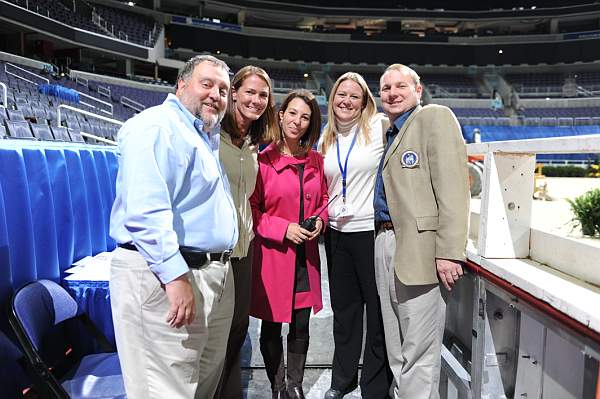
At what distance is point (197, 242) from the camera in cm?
128

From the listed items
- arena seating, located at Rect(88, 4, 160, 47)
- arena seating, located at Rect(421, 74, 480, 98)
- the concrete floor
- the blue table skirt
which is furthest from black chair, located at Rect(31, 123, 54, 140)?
arena seating, located at Rect(421, 74, 480, 98)

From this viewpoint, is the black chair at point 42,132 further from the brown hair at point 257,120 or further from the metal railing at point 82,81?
the metal railing at point 82,81

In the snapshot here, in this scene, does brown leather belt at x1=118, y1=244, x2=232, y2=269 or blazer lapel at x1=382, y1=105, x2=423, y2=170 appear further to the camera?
blazer lapel at x1=382, y1=105, x2=423, y2=170

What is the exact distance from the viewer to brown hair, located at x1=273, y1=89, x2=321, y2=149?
1973 millimetres

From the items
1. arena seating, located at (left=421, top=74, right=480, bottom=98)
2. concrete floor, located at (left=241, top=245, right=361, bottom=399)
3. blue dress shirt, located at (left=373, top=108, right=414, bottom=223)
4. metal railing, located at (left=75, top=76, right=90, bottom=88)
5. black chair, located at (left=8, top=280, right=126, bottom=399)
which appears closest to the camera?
black chair, located at (left=8, top=280, right=126, bottom=399)

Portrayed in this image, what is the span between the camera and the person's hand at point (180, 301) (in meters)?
1.18

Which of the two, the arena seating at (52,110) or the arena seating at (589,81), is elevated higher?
the arena seating at (589,81)

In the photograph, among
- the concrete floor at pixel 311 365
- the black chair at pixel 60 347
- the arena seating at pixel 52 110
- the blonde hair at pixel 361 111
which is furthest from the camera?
the arena seating at pixel 52 110

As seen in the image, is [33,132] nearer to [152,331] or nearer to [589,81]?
[152,331]

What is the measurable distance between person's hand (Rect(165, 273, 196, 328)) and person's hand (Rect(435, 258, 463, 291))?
0.86 meters

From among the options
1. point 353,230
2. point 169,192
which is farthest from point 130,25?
point 169,192

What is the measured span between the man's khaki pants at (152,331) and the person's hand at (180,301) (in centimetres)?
5

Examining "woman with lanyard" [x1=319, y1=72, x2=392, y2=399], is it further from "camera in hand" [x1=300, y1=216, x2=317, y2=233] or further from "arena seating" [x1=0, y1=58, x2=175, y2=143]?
"arena seating" [x1=0, y1=58, x2=175, y2=143]

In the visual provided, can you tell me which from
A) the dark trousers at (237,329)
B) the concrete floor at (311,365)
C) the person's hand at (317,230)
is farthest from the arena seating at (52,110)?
the person's hand at (317,230)
